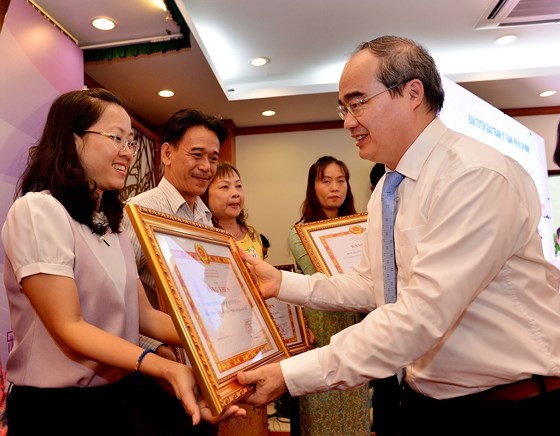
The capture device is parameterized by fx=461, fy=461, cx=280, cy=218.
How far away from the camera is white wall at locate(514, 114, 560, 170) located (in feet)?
18.1

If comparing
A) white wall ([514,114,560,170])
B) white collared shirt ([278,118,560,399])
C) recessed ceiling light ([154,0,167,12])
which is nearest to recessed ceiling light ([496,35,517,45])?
white wall ([514,114,560,170])

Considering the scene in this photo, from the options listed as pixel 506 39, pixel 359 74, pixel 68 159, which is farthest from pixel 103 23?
pixel 506 39

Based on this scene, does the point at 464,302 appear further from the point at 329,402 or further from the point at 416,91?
the point at 329,402

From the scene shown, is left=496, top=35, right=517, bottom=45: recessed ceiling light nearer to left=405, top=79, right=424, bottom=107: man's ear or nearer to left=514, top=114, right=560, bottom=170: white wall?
left=514, top=114, right=560, bottom=170: white wall

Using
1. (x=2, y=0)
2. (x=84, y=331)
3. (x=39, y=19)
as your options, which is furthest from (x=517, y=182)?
(x=39, y=19)

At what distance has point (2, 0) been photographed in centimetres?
237

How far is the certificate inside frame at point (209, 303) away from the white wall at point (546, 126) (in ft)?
17.3

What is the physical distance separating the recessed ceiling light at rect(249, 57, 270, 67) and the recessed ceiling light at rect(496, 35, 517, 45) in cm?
210

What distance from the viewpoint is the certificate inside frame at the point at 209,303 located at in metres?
0.97

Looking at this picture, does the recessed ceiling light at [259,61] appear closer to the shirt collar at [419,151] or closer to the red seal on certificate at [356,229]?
the red seal on certificate at [356,229]

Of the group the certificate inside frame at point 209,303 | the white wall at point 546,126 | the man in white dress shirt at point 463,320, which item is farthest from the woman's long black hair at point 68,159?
the white wall at point 546,126

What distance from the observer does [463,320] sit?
1.17 meters

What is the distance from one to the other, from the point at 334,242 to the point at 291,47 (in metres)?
2.35

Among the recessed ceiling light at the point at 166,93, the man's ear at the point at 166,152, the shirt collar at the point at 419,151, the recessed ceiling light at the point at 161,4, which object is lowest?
the shirt collar at the point at 419,151
